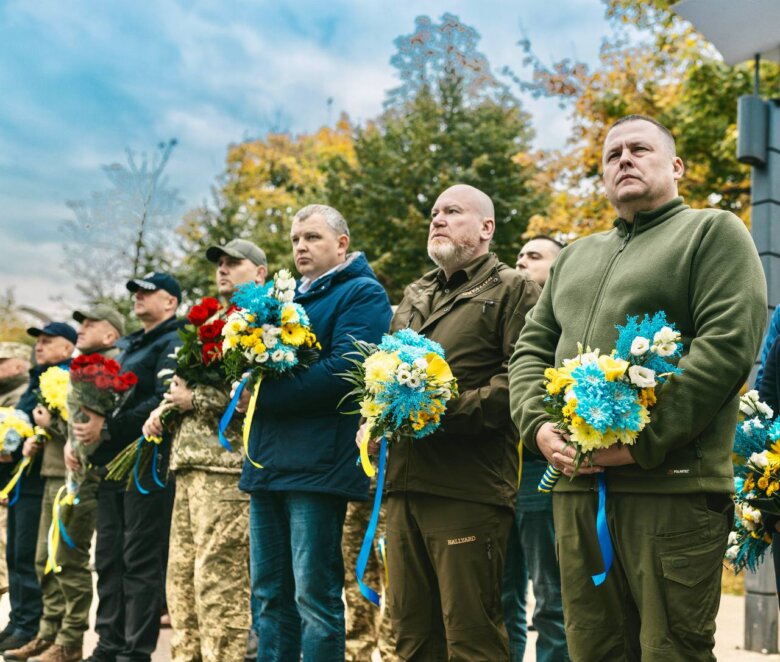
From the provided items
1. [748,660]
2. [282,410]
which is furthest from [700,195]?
[282,410]

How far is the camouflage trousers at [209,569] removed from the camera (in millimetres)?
5016

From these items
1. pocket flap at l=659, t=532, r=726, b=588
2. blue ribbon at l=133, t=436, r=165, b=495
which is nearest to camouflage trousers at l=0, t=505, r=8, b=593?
blue ribbon at l=133, t=436, r=165, b=495

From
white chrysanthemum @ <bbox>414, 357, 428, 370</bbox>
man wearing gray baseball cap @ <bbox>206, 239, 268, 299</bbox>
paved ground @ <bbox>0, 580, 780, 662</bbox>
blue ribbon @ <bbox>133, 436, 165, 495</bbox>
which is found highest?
man wearing gray baseball cap @ <bbox>206, 239, 268, 299</bbox>

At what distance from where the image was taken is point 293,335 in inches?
183

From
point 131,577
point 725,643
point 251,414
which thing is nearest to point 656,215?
point 251,414

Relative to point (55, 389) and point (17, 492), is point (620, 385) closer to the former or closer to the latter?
point (55, 389)

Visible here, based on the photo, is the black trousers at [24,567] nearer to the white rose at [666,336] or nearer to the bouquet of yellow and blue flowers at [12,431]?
the bouquet of yellow and blue flowers at [12,431]

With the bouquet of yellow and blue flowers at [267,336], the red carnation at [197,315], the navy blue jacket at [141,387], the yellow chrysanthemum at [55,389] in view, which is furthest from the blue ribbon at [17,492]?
the bouquet of yellow and blue flowers at [267,336]

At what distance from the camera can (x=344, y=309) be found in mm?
4895

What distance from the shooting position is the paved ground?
675 centimetres

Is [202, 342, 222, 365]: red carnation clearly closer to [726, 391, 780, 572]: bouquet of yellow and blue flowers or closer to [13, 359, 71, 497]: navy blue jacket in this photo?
[726, 391, 780, 572]: bouquet of yellow and blue flowers

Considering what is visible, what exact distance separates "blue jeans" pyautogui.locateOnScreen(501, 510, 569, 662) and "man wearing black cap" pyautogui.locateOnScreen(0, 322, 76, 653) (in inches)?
174

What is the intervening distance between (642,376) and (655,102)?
14919 mm

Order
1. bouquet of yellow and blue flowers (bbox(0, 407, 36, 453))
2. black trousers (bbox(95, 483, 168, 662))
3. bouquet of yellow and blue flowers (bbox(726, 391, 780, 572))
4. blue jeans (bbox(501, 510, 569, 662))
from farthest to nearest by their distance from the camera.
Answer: bouquet of yellow and blue flowers (bbox(0, 407, 36, 453)), black trousers (bbox(95, 483, 168, 662)), blue jeans (bbox(501, 510, 569, 662)), bouquet of yellow and blue flowers (bbox(726, 391, 780, 572))
